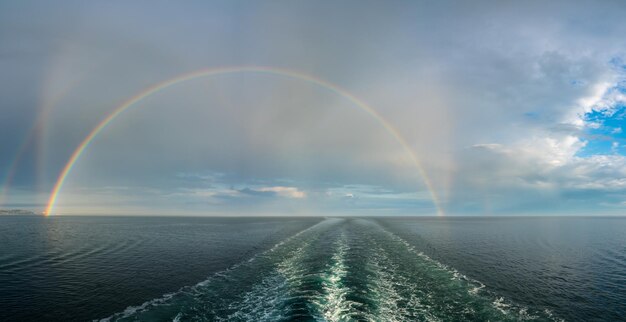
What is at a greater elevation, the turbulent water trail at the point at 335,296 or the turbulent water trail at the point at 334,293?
the turbulent water trail at the point at 334,293

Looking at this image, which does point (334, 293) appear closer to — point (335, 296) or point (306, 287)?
point (335, 296)

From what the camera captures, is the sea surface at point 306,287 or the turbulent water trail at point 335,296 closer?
the turbulent water trail at point 335,296

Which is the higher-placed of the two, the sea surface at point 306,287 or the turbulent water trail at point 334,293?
the turbulent water trail at point 334,293

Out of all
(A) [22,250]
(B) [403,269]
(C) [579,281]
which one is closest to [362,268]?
(B) [403,269]

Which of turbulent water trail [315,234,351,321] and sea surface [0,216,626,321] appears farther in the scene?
sea surface [0,216,626,321]

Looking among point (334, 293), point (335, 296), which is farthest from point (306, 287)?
point (335, 296)

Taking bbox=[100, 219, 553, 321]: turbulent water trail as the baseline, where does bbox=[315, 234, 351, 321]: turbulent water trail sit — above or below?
above

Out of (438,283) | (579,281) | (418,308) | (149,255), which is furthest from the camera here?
(149,255)

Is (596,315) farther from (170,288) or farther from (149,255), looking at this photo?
(149,255)
